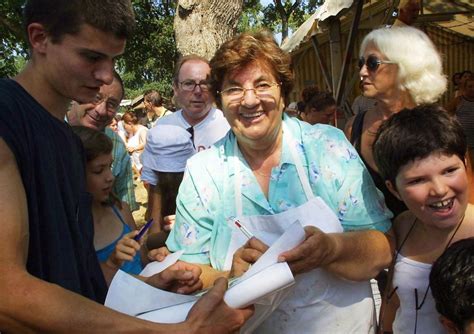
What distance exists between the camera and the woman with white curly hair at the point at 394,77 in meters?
2.43

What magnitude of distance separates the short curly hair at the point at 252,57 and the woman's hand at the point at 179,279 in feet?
2.67

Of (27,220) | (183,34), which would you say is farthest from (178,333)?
(183,34)

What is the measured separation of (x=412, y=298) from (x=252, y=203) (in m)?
0.71

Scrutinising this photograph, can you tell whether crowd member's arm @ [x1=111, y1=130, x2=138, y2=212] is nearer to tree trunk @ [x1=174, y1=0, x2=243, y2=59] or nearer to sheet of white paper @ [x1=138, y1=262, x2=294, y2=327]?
tree trunk @ [x1=174, y1=0, x2=243, y2=59]

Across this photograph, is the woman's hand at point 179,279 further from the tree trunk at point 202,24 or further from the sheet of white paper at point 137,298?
the tree trunk at point 202,24

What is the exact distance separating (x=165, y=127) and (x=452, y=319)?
8.35 feet

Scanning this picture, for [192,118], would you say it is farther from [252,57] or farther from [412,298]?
[412,298]

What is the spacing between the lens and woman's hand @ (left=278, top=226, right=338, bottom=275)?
150 cm

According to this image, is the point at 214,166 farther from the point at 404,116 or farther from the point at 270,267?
the point at 404,116

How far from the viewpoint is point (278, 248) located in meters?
1.48

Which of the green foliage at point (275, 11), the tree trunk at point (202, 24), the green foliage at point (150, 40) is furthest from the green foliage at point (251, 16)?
the tree trunk at point (202, 24)

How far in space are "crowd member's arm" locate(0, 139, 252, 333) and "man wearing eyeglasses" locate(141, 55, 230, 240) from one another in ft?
7.62

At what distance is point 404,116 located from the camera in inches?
74.2

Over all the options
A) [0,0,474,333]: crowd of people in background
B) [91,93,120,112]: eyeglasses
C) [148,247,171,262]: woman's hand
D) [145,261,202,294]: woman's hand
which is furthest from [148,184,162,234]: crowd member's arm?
[145,261,202,294]: woman's hand
